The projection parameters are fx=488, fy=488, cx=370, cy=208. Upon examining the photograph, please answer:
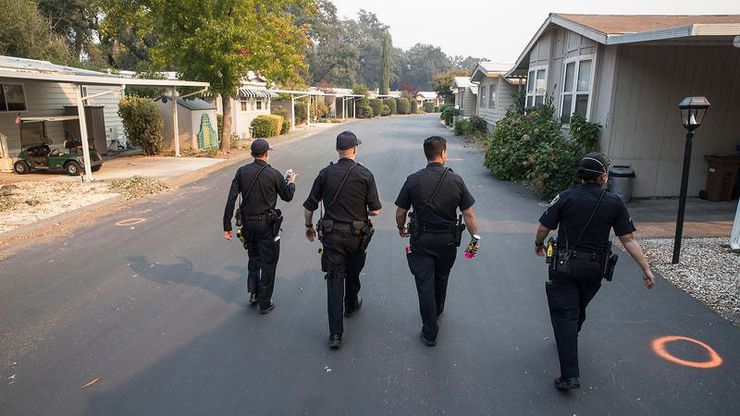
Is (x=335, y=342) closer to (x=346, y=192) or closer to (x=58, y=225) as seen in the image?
(x=346, y=192)

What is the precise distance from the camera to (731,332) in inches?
175

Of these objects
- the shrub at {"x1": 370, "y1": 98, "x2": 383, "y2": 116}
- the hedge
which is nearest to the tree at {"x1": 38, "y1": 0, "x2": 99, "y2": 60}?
the hedge

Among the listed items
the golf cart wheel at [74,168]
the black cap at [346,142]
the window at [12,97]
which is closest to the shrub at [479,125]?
the golf cart wheel at [74,168]

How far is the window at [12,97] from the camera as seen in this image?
1399cm

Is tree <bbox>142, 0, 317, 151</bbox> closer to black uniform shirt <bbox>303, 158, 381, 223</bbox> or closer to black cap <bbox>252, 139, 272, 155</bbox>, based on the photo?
black cap <bbox>252, 139, 272, 155</bbox>

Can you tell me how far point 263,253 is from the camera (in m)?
4.73

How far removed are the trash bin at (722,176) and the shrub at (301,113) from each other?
29.6 meters

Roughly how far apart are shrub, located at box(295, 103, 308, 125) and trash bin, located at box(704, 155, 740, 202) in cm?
2960

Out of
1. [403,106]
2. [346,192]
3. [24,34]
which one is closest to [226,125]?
→ [24,34]

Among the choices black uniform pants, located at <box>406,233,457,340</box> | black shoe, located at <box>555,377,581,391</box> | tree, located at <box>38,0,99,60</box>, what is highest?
tree, located at <box>38,0,99,60</box>

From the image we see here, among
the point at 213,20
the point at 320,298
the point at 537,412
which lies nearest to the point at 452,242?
the point at 537,412

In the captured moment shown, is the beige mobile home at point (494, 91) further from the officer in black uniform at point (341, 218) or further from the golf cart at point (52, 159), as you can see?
the officer in black uniform at point (341, 218)

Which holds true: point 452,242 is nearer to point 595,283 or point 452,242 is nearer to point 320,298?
point 595,283

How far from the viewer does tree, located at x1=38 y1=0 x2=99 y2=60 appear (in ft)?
107
